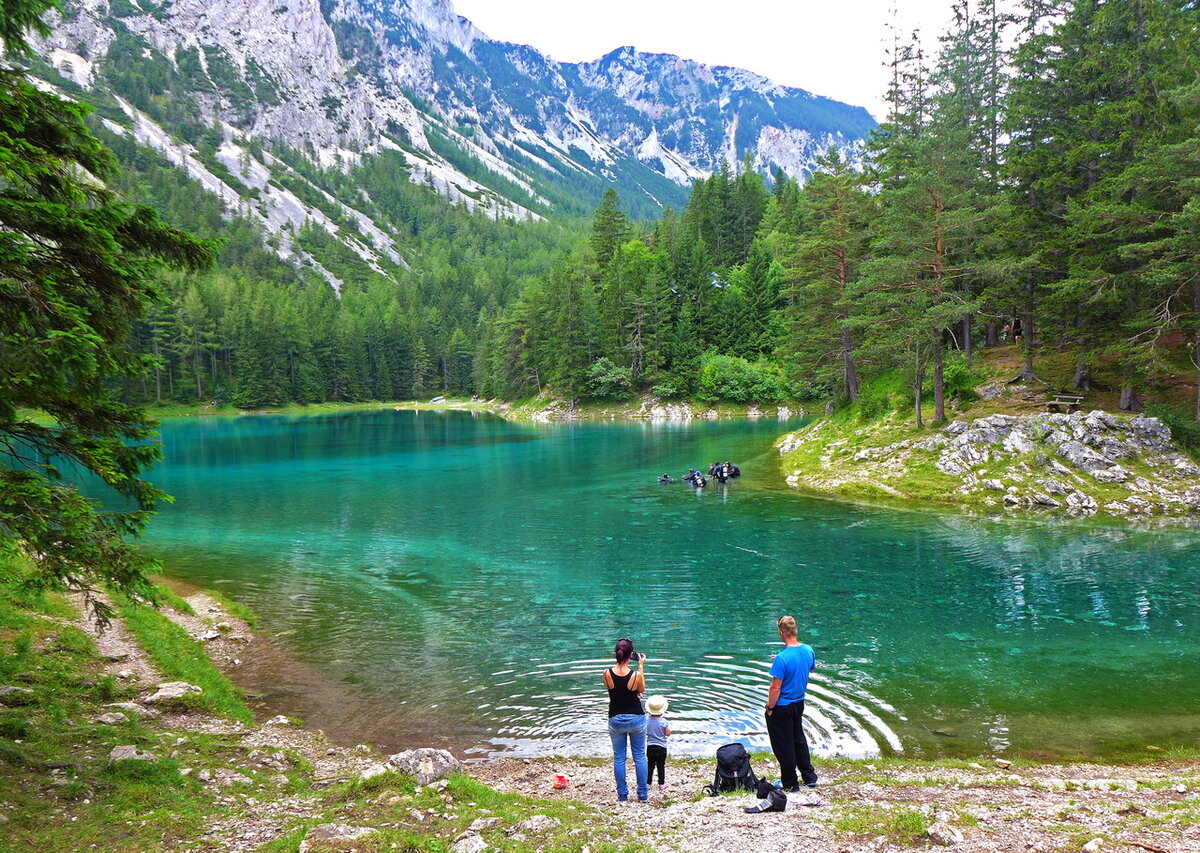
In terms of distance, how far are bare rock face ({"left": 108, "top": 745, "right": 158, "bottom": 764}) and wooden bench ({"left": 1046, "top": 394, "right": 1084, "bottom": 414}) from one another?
4139 cm

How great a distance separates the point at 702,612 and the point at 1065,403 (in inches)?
1113

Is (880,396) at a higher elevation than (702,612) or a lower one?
higher

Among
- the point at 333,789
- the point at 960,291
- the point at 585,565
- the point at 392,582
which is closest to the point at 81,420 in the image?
the point at 333,789

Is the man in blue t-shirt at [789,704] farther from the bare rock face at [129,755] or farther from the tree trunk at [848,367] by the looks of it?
the tree trunk at [848,367]

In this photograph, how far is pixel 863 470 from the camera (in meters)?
40.3

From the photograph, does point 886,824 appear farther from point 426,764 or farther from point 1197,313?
point 1197,313

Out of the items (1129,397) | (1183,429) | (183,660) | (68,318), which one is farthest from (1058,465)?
(68,318)

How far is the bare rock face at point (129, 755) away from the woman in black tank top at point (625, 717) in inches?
255

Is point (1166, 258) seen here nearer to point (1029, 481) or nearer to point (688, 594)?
point (1029, 481)

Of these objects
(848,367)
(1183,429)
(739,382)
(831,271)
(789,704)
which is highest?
(831,271)

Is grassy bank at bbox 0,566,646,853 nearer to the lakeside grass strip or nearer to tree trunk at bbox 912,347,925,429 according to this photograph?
the lakeside grass strip

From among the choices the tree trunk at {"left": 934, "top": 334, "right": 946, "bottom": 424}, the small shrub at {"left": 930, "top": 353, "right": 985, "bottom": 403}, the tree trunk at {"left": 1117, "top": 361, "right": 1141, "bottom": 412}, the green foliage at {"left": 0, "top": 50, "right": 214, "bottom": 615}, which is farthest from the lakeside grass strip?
the small shrub at {"left": 930, "top": 353, "right": 985, "bottom": 403}

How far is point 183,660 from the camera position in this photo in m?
15.3

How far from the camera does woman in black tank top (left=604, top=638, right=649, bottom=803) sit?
376 inches
